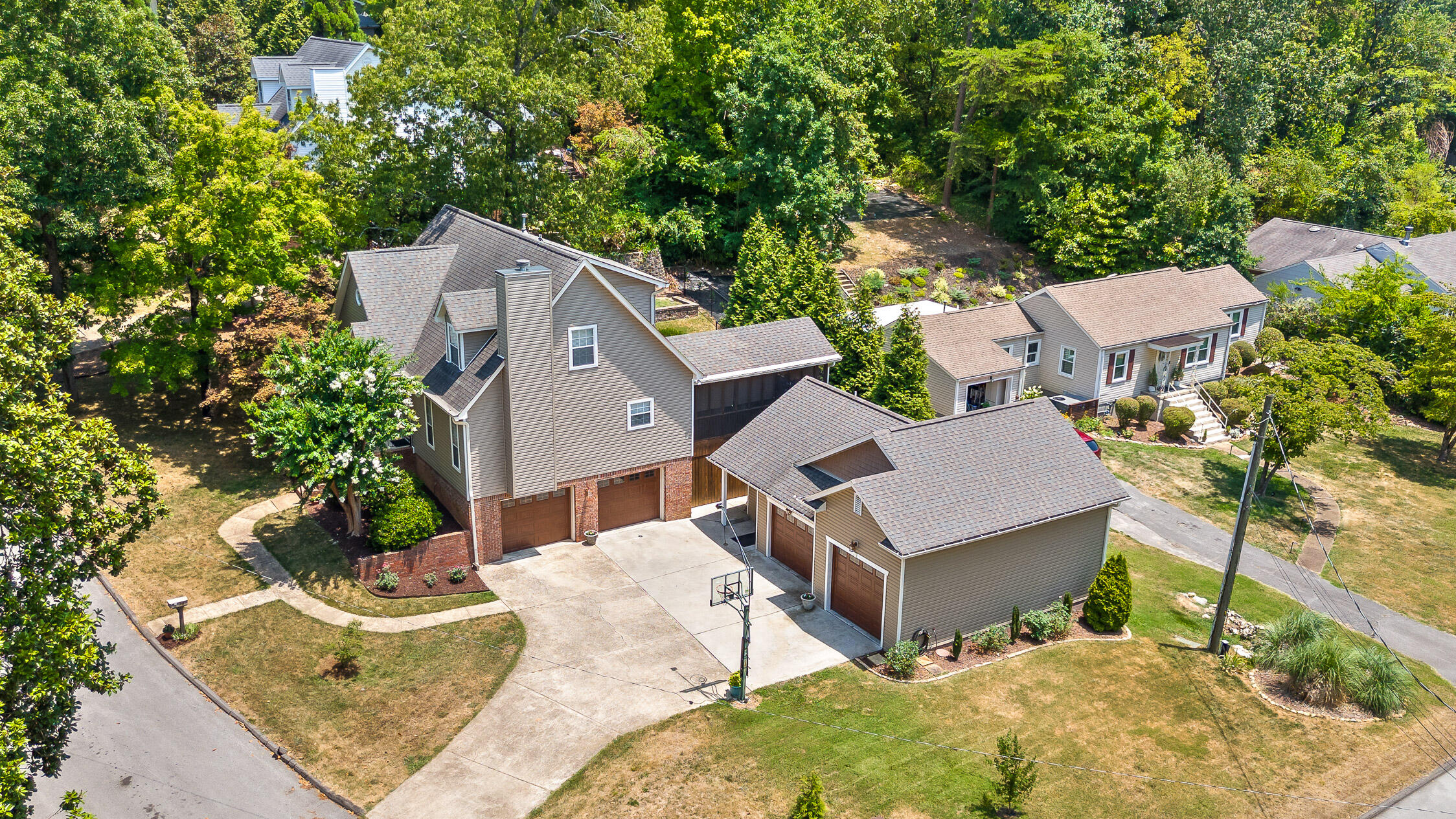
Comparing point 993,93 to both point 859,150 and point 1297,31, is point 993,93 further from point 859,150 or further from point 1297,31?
point 1297,31

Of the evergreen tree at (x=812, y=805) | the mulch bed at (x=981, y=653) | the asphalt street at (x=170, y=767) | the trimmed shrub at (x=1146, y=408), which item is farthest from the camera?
the trimmed shrub at (x=1146, y=408)

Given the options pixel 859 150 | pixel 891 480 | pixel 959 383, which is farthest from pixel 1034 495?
pixel 859 150

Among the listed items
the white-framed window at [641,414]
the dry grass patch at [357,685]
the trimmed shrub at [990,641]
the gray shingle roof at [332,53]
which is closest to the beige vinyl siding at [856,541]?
the trimmed shrub at [990,641]

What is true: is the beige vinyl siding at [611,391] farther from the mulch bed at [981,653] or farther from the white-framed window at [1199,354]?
the white-framed window at [1199,354]

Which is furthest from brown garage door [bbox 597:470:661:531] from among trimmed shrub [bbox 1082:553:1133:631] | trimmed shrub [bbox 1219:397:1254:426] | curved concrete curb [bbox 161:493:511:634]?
trimmed shrub [bbox 1219:397:1254:426]

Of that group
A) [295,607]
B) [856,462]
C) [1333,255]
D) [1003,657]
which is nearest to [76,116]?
[295,607]

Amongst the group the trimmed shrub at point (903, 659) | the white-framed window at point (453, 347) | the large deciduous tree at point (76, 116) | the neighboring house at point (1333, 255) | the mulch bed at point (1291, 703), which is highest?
the large deciduous tree at point (76, 116)

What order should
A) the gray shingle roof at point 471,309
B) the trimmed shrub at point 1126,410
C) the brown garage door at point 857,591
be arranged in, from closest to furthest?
the brown garage door at point 857,591 < the gray shingle roof at point 471,309 < the trimmed shrub at point 1126,410
